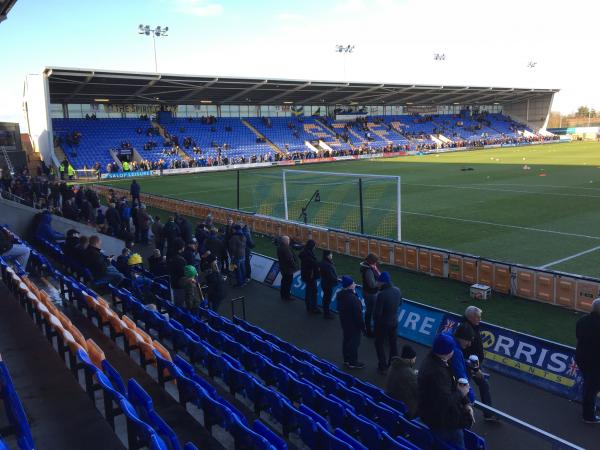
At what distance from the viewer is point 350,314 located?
752 centimetres

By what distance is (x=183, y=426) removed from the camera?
16.8ft

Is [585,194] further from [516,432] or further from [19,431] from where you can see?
[19,431]

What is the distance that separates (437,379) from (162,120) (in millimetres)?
56915

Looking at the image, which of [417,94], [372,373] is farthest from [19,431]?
[417,94]

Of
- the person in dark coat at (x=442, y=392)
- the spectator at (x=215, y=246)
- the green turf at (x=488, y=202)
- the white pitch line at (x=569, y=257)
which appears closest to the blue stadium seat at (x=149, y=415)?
the person in dark coat at (x=442, y=392)

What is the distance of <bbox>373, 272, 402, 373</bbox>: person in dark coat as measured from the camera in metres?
7.36

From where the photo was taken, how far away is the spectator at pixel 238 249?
39.0 feet

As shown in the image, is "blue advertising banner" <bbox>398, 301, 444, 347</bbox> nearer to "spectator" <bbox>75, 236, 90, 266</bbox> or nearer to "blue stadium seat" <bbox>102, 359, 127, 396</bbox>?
"blue stadium seat" <bbox>102, 359, 127, 396</bbox>

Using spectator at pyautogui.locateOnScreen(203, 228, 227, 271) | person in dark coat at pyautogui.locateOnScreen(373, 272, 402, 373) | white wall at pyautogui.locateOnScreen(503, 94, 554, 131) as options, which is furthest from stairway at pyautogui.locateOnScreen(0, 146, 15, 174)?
white wall at pyautogui.locateOnScreen(503, 94, 554, 131)

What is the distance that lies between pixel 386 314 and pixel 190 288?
338 cm

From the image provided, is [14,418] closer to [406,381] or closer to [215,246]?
[406,381]

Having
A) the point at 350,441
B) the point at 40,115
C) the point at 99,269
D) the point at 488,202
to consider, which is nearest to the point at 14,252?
the point at 99,269

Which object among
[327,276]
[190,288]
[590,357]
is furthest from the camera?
[327,276]

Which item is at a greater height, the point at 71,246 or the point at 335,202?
the point at 71,246
